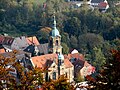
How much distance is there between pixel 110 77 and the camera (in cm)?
1286

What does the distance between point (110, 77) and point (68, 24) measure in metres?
51.0

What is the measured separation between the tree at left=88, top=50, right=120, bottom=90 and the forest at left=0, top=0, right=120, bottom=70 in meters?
32.2

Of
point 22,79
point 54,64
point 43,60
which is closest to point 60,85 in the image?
point 22,79

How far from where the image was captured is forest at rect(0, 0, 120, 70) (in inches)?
2106

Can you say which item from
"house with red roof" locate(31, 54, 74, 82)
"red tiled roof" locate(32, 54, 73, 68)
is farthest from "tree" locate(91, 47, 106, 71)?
"red tiled roof" locate(32, 54, 73, 68)

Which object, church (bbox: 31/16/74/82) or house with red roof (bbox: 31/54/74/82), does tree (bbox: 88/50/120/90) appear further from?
house with red roof (bbox: 31/54/74/82)

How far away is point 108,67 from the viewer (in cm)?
1320

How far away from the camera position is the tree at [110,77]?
1280 cm

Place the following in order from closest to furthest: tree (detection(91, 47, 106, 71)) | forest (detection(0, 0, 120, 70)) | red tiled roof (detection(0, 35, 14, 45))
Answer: tree (detection(91, 47, 106, 71))
red tiled roof (detection(0, 35, 14, 45))
forest (detection(0, 0, 120, 70))

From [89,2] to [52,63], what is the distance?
160 ft

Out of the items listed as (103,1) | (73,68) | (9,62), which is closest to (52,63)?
(73,68)

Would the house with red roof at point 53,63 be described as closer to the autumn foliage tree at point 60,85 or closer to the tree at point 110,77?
the autumn foliage tree at point 60,85

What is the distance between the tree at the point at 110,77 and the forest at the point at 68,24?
32.2 meters

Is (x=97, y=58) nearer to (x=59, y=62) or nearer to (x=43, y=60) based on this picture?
(x=59, y=62)
